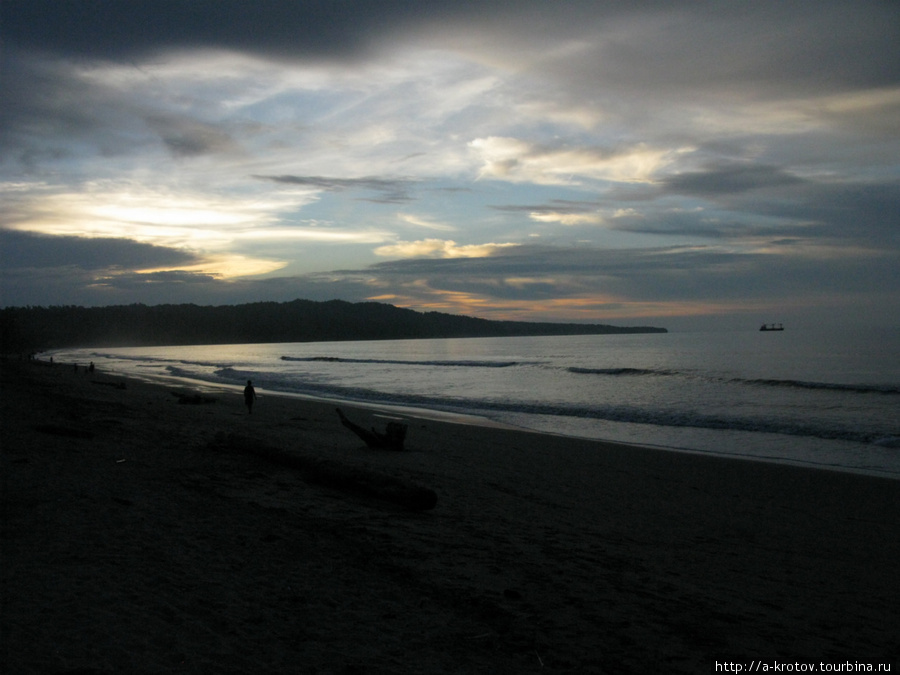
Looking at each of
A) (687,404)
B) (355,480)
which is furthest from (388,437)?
(687,404)

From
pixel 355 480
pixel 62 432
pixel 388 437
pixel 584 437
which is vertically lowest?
pixel 584 437

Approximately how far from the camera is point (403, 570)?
553 centimetres

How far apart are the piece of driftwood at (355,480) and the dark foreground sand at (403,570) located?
0.10 m

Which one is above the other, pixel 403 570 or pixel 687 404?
pixel 403 570

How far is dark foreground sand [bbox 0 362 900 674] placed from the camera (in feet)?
13.3

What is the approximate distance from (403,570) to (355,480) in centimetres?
279

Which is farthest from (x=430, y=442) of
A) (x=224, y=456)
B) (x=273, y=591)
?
(x=273, y=591)

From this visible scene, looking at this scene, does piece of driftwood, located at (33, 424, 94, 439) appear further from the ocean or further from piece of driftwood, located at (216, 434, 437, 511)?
the ocean

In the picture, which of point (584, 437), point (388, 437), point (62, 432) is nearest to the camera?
point (62, 432)

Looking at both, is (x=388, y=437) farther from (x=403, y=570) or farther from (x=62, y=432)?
(x=403, y=570)

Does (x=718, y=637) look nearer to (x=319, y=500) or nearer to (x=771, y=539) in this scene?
(x=771, y=539)

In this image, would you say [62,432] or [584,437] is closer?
[62,432]

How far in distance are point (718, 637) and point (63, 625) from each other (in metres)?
4.56

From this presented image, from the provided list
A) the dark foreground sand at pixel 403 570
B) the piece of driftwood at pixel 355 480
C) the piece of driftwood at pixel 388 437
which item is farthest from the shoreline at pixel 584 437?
the piece of driftwood at pixel 355 480
